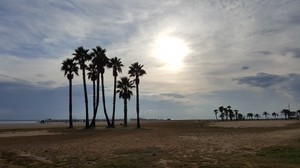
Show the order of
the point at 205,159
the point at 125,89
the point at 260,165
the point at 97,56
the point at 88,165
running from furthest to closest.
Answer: the point at 125,89, the point at 97,56, the point at 205,159, the point at 88,165, the point at 260,165

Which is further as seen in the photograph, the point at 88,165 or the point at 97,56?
the point at 97,56

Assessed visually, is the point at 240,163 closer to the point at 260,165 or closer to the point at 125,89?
the point at 260,165

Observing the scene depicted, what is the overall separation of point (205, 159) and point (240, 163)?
8.69ft

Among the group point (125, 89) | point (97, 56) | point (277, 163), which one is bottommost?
point (277, 163)

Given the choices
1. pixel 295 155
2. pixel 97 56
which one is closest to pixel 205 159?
pixel 295 155

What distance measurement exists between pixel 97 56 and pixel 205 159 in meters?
57.1

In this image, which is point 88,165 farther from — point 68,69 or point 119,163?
point 68,69

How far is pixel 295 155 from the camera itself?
21344 millimetres

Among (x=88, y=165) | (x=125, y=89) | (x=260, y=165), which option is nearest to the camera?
(x=260, y=165)

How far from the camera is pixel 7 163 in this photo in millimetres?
21438

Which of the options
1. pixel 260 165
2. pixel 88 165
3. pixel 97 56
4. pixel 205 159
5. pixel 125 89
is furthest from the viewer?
pixel 125 89

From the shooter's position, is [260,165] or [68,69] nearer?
[260,165]

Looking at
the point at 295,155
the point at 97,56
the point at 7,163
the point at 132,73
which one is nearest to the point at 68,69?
the point at 97,56

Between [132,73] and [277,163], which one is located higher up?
[132,73]
